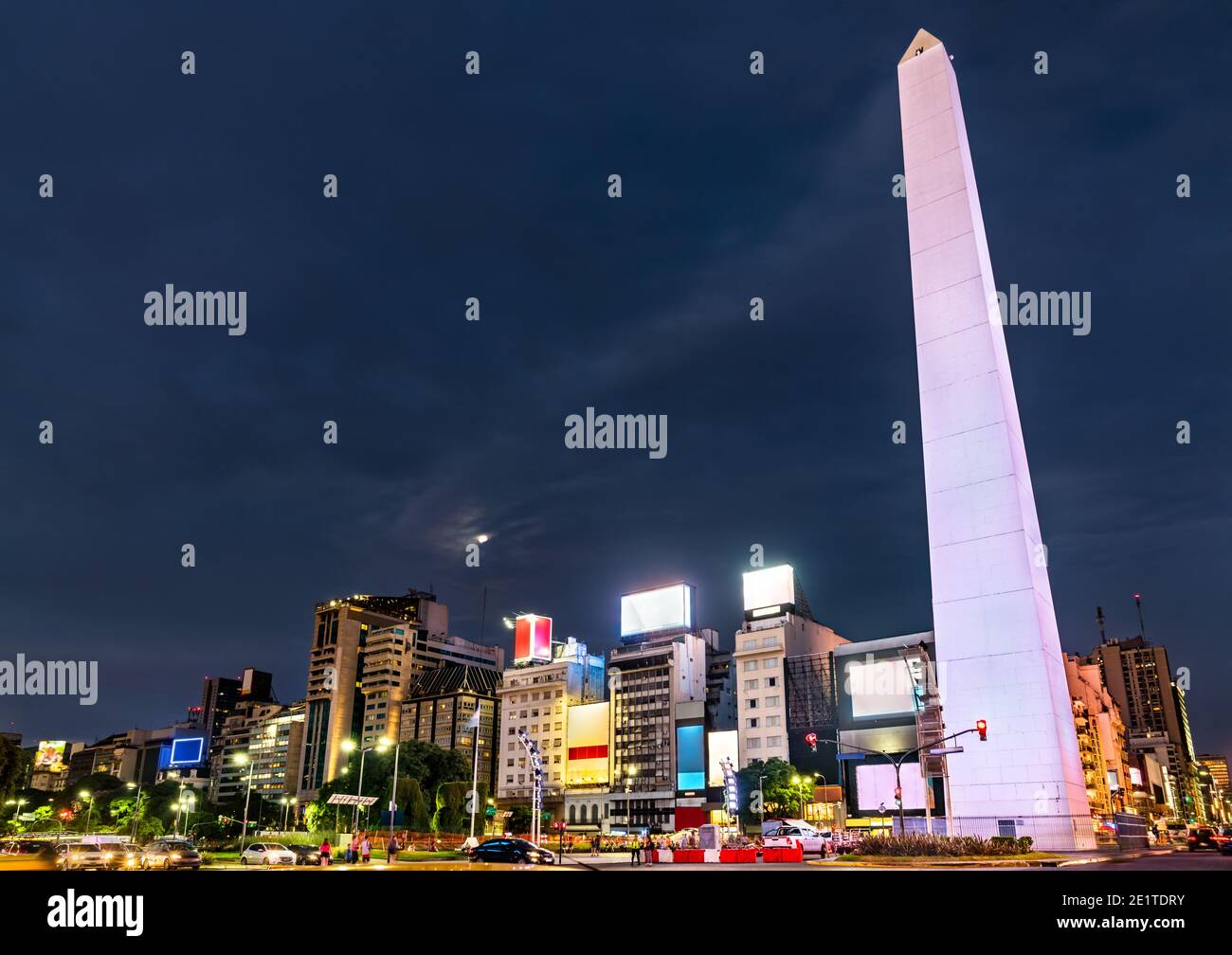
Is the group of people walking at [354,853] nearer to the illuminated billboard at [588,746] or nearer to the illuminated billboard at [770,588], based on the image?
the illuminated billboard at [770,588]

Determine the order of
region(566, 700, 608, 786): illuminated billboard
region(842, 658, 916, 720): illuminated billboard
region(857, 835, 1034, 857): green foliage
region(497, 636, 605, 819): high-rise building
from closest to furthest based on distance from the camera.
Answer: region(857, 835, 1034, 857): green foliage
region(842, 658, 916, 720): illuminated billboard
region(566, 700, 608, 786): illuminated billboard
region(497, 636, 605, 819): high-rise building

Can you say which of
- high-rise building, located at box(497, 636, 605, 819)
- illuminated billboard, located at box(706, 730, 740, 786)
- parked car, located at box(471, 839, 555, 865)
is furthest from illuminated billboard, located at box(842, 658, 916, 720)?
parked car, located at box(471, 839, 555, 865)

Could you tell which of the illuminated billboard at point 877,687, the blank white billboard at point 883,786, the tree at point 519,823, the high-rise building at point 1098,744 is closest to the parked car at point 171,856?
the tree at point 519,823

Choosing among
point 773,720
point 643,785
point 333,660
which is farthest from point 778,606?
point 333,660

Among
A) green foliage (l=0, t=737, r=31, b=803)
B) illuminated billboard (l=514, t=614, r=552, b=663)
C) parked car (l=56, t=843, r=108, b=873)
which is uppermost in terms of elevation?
illuminated billboard (l=514, t=614, r=552, b=663)

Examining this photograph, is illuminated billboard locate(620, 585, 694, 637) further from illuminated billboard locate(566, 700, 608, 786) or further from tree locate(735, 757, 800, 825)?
tree locate(735, 757, 800, 825)

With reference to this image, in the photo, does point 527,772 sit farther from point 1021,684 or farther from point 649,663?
point 1021,684
